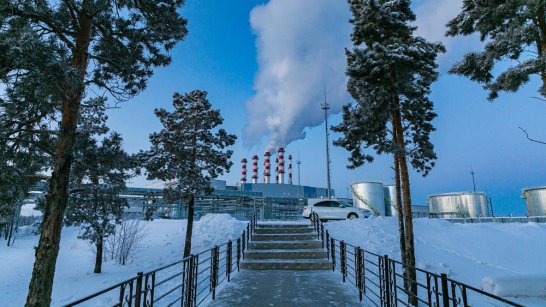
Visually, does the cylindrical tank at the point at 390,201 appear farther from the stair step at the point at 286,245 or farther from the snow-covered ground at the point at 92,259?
the stair step at the point at 286,245

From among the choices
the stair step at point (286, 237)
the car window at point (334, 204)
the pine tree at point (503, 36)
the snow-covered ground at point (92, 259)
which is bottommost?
the snow-covered ground at point (92, 259)

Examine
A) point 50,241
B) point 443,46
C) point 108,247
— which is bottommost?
point 108,247

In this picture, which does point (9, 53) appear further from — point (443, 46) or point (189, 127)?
point (443, 46)

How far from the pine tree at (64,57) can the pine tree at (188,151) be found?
262 inches

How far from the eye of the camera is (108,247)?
59.9 feet

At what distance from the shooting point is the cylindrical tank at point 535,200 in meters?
26.6

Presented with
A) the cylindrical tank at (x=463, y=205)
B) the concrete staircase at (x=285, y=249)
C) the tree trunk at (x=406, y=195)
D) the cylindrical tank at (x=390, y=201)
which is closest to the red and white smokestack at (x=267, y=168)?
the cylindrical tank at (x=390, y=201)

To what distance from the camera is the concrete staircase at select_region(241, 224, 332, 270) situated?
1082 centimetres

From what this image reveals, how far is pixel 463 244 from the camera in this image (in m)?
17.0

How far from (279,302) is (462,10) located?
11.9m

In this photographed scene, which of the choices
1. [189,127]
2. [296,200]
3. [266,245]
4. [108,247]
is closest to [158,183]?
[296,200]

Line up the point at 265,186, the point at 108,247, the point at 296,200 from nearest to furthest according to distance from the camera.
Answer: the point at 108,247 < the point at 296,200 < the point at 265,186

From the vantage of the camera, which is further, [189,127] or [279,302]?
[189,127]

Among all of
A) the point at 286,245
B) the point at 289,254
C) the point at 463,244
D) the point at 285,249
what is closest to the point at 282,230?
the point at 286,245
